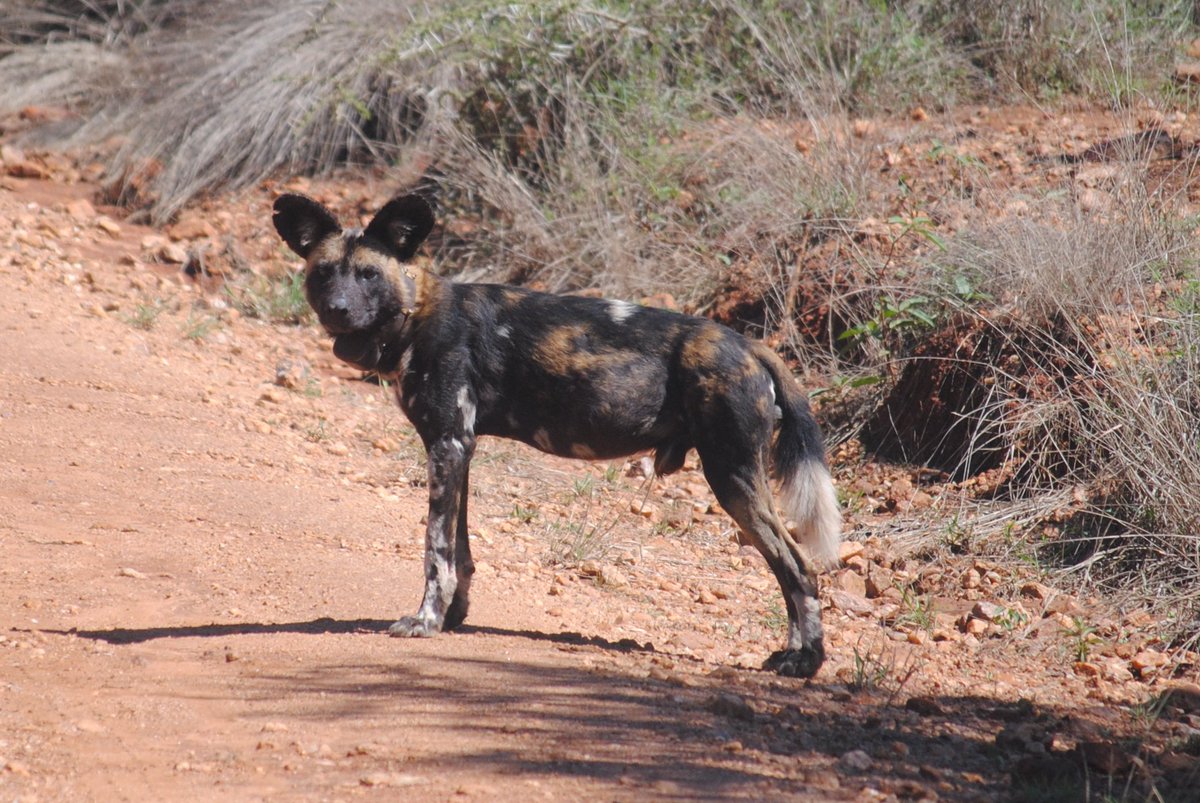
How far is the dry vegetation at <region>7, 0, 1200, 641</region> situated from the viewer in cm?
638

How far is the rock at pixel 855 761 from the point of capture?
134 inches

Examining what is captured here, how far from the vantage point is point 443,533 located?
484 cm

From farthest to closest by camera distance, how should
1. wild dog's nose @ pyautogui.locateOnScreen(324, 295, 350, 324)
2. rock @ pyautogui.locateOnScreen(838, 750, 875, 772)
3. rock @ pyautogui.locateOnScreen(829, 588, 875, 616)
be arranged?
rock @ pyautogui.locateOnScreen(829, 588, 875, 616), wild dog's nose @ pyautogui.locateOnScreen(324, 295, 350, 324), rock @ pyautogui.locateOnScreen(838, 750, 875, 772)

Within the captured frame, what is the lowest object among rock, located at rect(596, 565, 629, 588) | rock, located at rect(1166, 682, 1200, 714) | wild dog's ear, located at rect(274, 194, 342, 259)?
rock, located at rect(596, 565, 629, 588)

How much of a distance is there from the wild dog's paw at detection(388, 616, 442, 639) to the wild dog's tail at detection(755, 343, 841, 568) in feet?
4.44

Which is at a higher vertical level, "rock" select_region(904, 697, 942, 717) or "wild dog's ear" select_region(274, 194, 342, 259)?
"wild dog's ear" select_region(274, 194, 342, 259)

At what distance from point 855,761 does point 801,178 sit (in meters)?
5.68

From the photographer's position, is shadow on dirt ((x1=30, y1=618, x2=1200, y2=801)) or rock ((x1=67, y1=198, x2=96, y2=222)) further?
rock ((x1=67, y1=198, x2=96, y2=222))

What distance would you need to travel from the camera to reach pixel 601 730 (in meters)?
3.54

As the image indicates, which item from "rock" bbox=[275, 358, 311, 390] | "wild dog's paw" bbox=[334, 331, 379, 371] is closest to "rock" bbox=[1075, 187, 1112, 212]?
"wild dog's paw" bbox=[334, 331, 379, 371]

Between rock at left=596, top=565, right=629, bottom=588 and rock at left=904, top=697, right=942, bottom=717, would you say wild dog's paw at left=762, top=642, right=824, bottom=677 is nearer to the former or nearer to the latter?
rock at left=904, top=697, right=942, bottom=717

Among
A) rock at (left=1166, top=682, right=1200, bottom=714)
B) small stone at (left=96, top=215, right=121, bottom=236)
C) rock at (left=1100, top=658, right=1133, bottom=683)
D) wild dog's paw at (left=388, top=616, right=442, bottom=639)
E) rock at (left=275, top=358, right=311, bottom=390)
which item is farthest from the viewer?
small stone at (left=96, top=215, right=121, bottom=236)

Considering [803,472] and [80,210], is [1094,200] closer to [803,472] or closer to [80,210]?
[803,472]

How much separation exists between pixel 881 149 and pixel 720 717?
6066 mm
